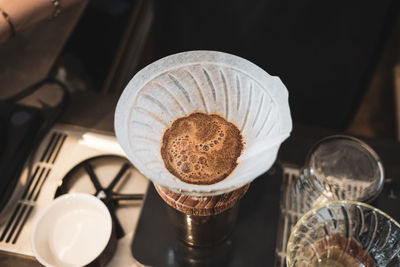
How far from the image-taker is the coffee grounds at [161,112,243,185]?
61 cm

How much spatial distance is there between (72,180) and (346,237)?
25.1 inches

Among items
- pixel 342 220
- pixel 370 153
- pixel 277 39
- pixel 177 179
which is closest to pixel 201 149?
pixel 177 179

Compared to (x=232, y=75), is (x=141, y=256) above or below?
below

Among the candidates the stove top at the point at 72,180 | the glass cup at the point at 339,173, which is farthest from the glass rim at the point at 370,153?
the stove top at the point at 72,180

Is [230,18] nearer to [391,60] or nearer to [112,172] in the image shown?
[112,172]

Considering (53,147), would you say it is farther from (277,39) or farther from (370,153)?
(277,39)

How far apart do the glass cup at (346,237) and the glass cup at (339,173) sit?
2.9 inches

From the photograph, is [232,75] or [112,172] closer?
[232,75]

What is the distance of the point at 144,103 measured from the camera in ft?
2.07

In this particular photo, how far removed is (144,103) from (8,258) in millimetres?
493

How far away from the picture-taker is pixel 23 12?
0.88 m

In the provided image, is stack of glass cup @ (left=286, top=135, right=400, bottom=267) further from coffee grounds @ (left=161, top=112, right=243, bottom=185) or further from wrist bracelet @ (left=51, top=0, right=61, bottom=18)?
wrist bracelet @ (left=51, top=0, right=61, bottom=18)

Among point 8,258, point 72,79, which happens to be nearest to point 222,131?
point 8,258

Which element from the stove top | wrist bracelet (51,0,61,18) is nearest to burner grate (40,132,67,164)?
the stove top
